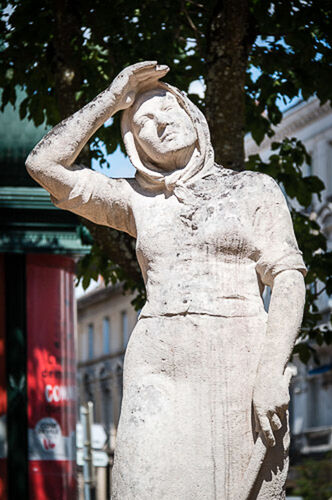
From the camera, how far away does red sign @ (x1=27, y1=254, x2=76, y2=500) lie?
1204 cm

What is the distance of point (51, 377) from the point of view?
40.6 feet

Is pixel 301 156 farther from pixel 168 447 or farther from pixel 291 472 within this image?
pixel 291 472

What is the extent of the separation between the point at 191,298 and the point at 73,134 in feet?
3.39

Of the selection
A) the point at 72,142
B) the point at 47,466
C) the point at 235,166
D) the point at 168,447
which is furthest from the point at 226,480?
the point at 47,466

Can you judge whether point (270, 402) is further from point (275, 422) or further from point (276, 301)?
point (276, 301)

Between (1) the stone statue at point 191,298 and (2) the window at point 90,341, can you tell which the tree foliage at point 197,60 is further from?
(2) the window at point 90,341

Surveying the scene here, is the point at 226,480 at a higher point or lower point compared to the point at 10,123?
lower

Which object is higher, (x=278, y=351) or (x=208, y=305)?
(x=208, y=305)

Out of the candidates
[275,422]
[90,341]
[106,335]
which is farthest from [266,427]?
[90,341]

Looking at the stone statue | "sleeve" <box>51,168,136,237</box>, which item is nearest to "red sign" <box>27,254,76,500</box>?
"sleeve" <box>51,168,136,237</box>

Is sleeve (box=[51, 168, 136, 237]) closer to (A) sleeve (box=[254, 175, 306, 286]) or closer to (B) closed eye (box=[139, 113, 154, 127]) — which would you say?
(B) closed eye (box=[139, 113, 154, 127])

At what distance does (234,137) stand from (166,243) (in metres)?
4.62

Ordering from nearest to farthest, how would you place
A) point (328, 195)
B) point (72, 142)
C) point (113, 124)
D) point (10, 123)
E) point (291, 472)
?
1. point (72, 142)
2. point (113, 124)
3. point (10, 123)
4. point (291, 472)
5. point (328, 195)

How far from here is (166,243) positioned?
575cm
